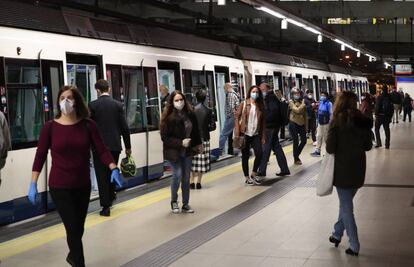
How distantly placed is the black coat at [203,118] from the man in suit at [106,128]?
2037 millimetres

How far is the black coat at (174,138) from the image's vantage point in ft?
25.5

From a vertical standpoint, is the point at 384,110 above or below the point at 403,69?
below

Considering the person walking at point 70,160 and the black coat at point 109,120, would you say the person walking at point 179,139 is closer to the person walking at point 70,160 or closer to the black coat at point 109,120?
the black coat at point 109,120

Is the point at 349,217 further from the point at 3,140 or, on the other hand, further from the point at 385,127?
the point at 385,127

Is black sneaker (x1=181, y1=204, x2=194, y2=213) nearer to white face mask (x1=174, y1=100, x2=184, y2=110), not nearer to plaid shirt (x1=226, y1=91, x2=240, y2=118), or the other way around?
white face mask (x1=174, y1=100, x2=184, y2=110)

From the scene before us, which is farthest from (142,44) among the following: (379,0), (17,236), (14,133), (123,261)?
(379,0)

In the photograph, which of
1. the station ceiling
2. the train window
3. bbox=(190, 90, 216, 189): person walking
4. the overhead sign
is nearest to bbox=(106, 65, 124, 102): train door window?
the train window

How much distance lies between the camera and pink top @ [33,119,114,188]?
502 centimetres

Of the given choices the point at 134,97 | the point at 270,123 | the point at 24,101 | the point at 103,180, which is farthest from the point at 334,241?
the point at 134,97

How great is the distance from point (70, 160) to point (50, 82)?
10.4ft

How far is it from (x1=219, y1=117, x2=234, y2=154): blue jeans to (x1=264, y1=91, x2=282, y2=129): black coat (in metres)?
2.55

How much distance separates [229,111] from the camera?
1336 centimetres

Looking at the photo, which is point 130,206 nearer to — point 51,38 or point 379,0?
point 51,38

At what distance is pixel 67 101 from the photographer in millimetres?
5062
